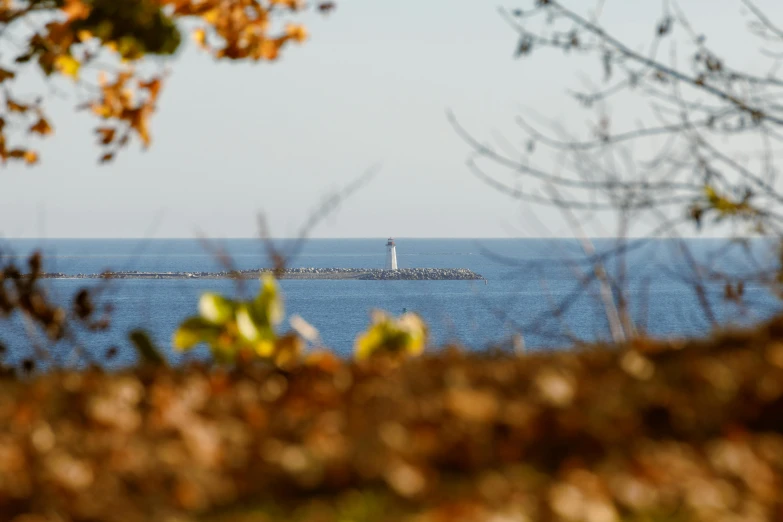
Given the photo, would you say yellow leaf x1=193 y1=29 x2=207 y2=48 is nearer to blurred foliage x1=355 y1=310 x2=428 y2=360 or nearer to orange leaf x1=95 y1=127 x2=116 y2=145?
orange leaf x1=95 y1=127 x2=116 y2=145

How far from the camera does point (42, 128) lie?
729 cm

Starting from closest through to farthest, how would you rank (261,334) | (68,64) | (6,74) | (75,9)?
(261,334), (75,9), (68,64), (6,74)

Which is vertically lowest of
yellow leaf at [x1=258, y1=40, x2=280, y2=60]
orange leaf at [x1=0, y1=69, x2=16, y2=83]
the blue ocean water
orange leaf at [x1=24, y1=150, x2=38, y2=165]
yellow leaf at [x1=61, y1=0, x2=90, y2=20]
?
the blue ocean water

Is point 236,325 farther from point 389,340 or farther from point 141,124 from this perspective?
point 141,124

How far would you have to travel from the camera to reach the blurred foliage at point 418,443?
2.72 metres

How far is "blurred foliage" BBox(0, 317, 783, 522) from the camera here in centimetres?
272

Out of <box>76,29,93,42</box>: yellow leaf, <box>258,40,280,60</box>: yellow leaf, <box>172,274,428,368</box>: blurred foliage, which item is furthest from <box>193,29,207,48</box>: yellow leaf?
<box>172,274,428,368</box>: blurred foliage

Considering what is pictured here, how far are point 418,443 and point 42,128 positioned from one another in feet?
17.1

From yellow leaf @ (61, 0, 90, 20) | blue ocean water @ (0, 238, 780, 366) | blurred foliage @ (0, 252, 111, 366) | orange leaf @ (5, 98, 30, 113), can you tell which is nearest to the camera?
yellow leaf @ (61, 0, 90, 20)

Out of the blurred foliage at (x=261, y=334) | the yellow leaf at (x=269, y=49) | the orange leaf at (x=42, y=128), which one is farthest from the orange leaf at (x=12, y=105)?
the blurred foliage at (x=261, y=334)

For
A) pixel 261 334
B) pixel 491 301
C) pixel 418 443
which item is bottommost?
pixel 491 301

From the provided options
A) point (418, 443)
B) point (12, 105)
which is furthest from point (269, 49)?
point (418, 443)

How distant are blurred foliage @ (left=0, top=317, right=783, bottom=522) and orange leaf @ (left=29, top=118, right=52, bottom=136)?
339cm

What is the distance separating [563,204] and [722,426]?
2644 millimetres
